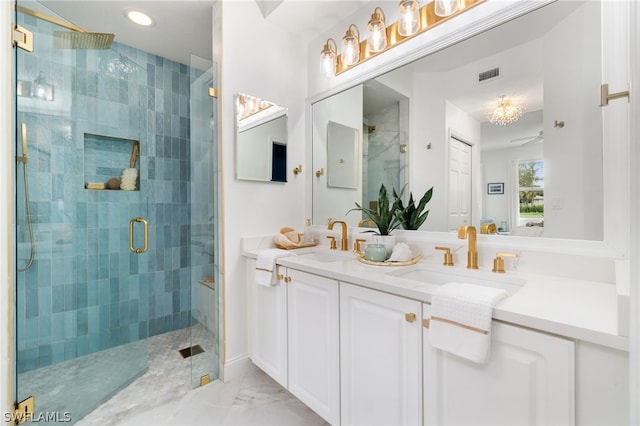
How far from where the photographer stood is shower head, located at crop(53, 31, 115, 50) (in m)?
1.59

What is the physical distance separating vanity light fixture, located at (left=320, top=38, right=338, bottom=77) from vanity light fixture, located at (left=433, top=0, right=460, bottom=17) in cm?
74

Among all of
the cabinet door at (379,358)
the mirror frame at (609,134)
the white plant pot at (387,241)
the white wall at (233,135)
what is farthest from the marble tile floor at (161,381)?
the mirror frame at (609,134)

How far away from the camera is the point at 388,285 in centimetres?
105

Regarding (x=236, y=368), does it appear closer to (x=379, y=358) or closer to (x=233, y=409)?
(x=233, y=409)

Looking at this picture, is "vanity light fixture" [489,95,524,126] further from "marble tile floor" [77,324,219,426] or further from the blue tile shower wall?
the blue tile shower wall

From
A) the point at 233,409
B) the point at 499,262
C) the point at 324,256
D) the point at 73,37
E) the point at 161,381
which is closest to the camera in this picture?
the point at 499,262

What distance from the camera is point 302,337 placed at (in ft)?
4.68

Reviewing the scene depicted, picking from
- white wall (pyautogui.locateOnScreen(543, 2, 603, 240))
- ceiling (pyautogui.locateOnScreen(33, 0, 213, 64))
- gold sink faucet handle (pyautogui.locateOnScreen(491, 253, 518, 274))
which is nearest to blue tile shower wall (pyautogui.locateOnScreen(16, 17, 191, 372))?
ceiling (pyautogui.locateOnScreen(33, 0, 213, 64))

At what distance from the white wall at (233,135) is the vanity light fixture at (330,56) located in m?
0.32

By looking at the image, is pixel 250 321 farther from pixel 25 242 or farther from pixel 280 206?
pixel 25 242

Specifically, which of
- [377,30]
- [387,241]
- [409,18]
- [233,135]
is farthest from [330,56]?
[387,241]

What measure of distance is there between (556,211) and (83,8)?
3.04 metres

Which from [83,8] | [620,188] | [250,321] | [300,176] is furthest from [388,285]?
[83,8]

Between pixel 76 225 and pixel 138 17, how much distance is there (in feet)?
4.99
